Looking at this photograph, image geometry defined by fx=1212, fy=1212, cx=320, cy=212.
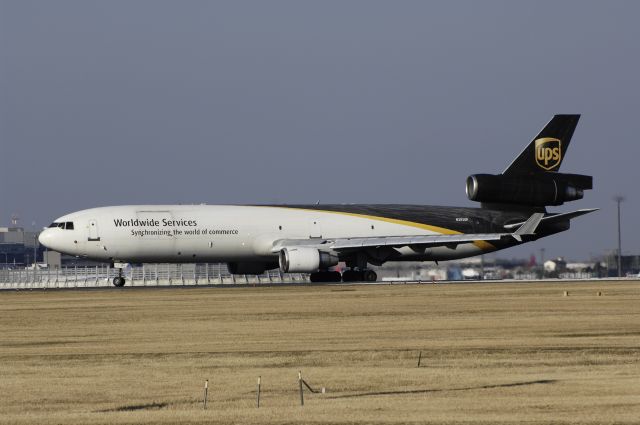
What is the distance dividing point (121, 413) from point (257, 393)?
2.94 m

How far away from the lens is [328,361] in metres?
26.9

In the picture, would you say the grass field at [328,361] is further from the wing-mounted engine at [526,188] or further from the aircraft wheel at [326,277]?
the wing-mounted engine at [526,188]

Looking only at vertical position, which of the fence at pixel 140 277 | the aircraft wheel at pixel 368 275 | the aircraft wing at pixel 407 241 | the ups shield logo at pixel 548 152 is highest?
the ups shield logo at pixel 548 152

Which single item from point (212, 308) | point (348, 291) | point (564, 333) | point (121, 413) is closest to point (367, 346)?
point (564, 333)

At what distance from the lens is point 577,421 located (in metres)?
18.0

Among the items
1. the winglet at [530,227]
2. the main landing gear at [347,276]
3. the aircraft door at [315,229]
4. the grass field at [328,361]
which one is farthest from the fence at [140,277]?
the grass field at [328,361]

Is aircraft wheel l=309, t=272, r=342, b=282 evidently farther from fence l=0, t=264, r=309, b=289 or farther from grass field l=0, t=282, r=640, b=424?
grass field l=0, t=282, r=640, b=424

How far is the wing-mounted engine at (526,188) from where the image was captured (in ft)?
245

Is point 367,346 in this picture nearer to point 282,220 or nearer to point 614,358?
point 614,358

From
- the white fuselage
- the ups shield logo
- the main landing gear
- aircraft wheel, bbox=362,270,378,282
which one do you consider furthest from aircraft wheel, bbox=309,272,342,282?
the ups shield logo

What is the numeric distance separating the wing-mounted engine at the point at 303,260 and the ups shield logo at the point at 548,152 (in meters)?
16.7

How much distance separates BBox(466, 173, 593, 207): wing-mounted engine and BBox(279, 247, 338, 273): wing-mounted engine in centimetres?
1222

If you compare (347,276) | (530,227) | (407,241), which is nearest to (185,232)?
(347,276)

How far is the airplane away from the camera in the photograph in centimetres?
6712
